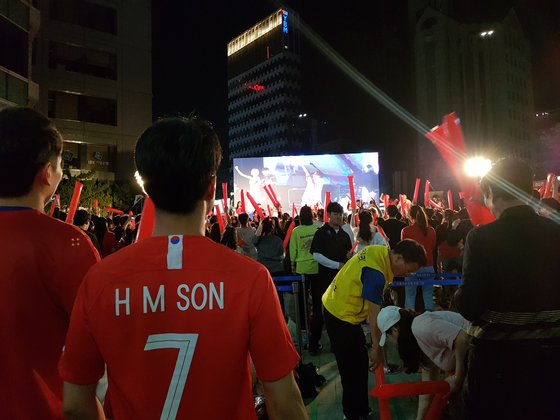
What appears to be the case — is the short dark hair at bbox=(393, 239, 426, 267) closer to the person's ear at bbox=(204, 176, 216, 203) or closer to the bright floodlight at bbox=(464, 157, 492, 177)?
the bright floodlight at bbox=(464, 157, 492, 177)

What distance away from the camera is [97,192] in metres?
27.1

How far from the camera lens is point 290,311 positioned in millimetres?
8891

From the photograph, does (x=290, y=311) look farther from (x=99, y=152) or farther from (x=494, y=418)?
(x=99, y=152)

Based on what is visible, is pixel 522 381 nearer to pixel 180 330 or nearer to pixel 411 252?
pixel 411 252

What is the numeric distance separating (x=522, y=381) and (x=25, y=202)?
109 inches

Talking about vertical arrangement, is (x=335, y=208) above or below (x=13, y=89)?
below

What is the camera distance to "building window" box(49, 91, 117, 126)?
34.3m

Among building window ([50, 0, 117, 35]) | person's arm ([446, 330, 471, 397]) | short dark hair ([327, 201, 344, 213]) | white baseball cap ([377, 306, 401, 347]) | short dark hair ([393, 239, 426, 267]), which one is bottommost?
person's arm ([446, 330, 471, 397])

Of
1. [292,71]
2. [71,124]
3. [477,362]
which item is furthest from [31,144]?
[292,71]

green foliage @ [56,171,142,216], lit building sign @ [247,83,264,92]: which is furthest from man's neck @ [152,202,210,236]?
lit building sign @ [247,83,264,92]

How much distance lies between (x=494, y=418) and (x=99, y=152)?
37.4 metres

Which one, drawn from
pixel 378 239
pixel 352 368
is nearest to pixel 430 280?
pixel 378 239

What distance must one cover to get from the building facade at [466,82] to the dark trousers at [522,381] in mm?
60363

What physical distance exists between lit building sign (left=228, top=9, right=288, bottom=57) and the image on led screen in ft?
302
